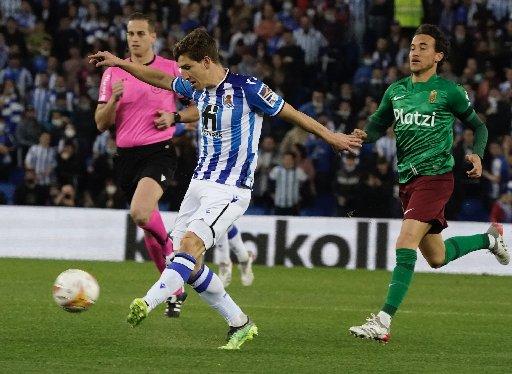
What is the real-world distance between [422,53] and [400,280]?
68.3 inches

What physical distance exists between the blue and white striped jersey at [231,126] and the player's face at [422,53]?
141 cm

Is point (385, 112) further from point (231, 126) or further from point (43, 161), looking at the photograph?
point (43, 161)

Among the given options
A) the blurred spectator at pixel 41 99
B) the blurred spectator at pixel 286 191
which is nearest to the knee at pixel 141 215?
the blurred spectator at pixel 286 191

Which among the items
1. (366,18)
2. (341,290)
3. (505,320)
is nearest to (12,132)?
(366,18)

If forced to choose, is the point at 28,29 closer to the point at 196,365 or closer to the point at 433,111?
the point at 433,111

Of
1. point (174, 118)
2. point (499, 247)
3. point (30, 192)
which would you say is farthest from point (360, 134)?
point (30, 192)

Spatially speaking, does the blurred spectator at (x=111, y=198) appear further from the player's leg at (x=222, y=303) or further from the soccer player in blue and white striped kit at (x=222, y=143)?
the player's leg at (x=222, y=303)

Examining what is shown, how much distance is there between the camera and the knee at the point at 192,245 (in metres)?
8.13

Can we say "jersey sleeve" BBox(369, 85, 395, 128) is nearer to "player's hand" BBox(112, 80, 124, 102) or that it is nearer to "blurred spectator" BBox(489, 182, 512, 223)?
"player's hand" BBox(112, 80, 124, 102)

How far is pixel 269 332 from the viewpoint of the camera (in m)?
9.47

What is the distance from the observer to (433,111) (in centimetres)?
939

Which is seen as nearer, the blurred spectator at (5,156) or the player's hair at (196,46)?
the player's hair at (196,46)

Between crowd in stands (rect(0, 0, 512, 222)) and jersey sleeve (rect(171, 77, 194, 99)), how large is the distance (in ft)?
30.8

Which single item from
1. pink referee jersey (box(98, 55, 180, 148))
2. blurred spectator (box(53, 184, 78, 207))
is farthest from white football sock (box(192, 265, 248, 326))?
blurred spectator (box(53, 184, 78, 207))
